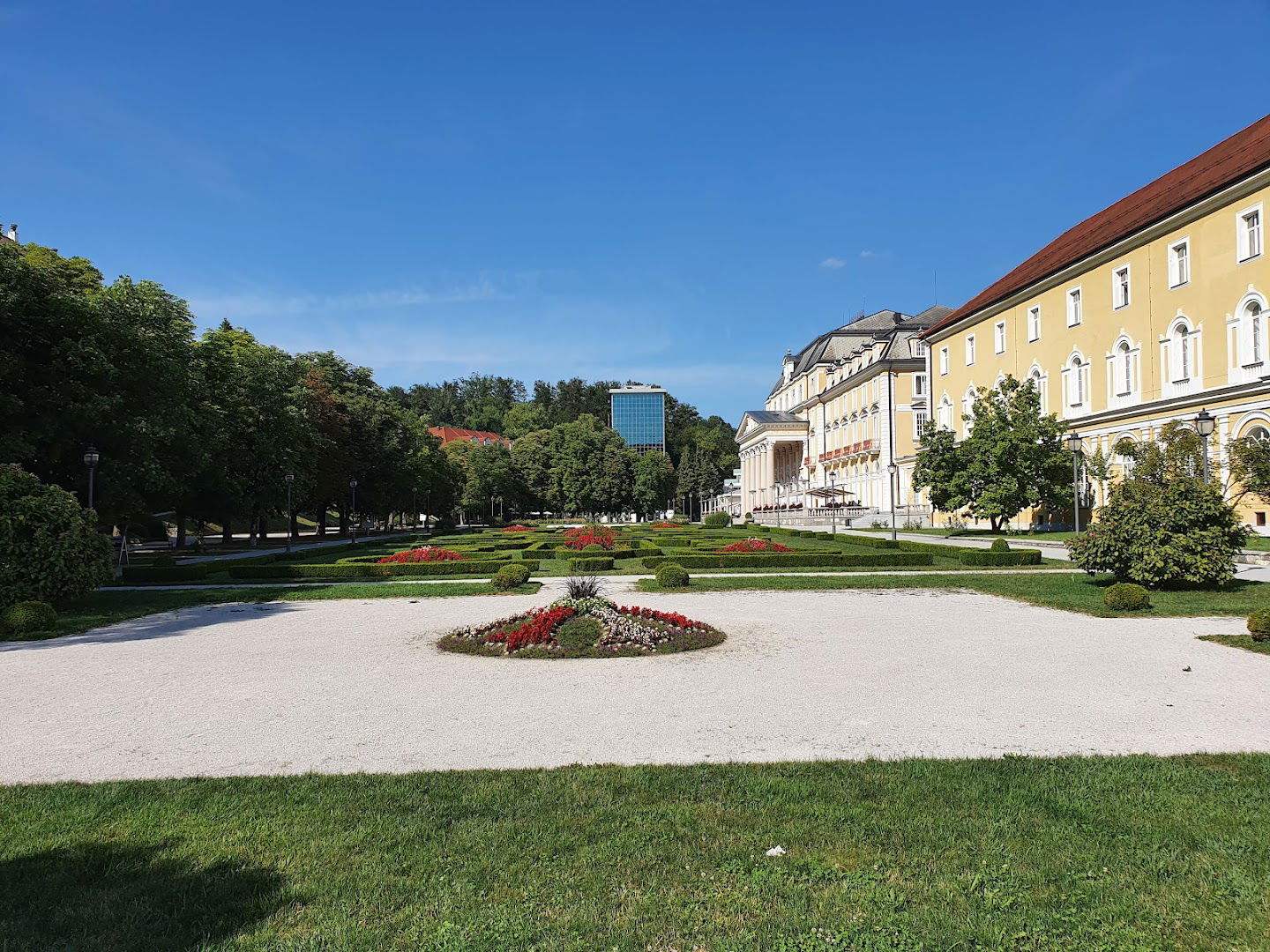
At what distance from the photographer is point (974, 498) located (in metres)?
39.5

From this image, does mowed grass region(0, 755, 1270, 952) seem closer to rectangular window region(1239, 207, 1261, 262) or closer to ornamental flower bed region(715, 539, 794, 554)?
ornamental flower bed region(715, 539, 794, 554)

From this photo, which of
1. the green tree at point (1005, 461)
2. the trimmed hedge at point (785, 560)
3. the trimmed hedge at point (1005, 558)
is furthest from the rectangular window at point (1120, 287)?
the trimmed hedge at point (785, 560)

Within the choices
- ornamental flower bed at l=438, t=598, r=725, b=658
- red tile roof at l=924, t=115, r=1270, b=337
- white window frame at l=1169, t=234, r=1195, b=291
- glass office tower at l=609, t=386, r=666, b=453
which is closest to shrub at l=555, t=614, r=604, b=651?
ornamental flower bed at l=438, t=598, r=725, b=658

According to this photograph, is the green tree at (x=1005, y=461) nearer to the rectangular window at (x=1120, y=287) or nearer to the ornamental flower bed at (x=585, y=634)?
the rectangular window at (x=1120, y=287)

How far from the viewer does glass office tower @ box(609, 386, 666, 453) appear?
130 meters

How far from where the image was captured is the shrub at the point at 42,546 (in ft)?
46.9

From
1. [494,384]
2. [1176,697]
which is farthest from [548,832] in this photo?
[494,384]

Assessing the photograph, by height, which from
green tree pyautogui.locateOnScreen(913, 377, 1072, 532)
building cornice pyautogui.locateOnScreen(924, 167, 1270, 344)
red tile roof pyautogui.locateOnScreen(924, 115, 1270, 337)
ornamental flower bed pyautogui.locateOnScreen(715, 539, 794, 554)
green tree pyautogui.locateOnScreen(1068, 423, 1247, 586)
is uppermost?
red tile roof pyautogui.locateOnScreen(924, 115, 1270, 337)

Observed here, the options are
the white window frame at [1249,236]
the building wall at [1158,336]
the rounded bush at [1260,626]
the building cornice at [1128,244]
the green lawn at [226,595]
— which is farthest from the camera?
the building wall at [1158,336]

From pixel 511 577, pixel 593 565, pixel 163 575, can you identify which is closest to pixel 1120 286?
pixel 593 565

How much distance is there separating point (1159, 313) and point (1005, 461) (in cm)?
878

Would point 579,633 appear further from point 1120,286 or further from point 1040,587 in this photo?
point 1120,286

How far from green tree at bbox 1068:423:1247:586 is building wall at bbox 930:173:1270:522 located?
49.5 feet

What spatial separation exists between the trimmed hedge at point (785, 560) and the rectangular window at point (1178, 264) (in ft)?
61.8
